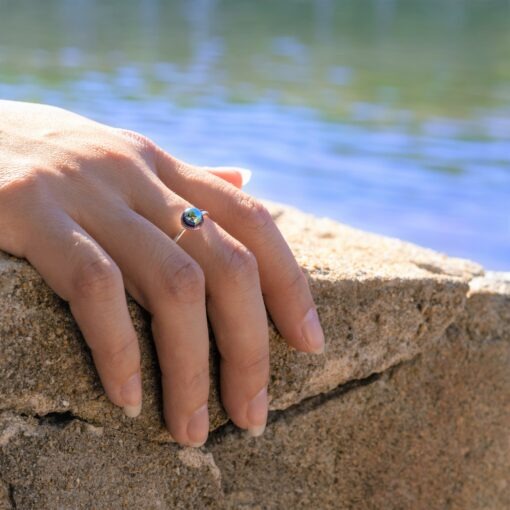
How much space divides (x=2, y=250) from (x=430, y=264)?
836 millimetres

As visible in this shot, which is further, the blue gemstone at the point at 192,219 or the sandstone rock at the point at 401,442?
the sandstone rock at the point at 401,442

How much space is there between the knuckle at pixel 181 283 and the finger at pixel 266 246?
15cm

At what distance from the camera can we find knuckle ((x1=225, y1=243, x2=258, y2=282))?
3.48 feet

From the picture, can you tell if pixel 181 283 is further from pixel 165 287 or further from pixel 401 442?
pixel 401 442

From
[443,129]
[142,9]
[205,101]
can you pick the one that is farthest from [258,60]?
[142,9]

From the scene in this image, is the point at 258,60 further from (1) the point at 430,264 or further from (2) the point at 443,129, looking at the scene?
(1) the point at 430,264

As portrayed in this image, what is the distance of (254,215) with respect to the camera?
116cm

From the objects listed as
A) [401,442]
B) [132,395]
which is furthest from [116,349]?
[401,442]

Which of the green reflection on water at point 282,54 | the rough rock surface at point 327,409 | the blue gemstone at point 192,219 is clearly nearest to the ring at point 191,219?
the blue gemstone at point 192,219

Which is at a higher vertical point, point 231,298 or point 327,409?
point 231,298

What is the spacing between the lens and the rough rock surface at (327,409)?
103 centimetres

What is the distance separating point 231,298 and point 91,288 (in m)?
0.18

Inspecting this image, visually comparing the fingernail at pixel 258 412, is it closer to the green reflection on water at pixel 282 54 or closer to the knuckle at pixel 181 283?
the knuckle at pixel 181 283

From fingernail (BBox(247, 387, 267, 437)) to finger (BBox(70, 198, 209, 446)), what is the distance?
0.36 feet
